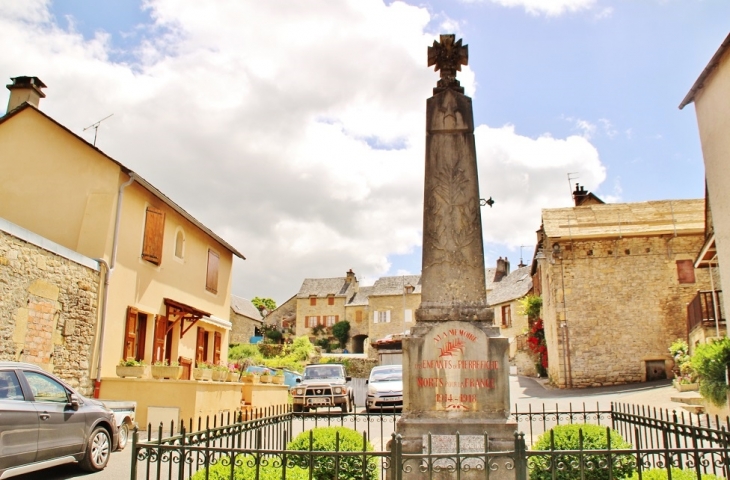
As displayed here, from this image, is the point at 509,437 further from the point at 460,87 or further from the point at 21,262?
the point at 21,262

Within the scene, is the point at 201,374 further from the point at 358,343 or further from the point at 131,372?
the point at 358,343

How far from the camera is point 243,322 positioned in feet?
173

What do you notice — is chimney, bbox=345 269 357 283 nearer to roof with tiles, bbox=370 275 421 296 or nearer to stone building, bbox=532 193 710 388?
roof with tiles, bbox=370 275 421 296

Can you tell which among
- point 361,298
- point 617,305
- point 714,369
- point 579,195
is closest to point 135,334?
point 714,369

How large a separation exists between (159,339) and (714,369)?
535 inches

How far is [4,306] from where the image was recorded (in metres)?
10.6

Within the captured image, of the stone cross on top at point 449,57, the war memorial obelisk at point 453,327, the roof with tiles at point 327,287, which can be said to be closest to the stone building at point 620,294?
the stone cross on top at point 449,57

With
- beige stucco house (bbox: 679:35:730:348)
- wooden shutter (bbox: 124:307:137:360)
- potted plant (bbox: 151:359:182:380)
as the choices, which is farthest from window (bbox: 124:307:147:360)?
beige stucco house (bbox: 679:35:730:348)

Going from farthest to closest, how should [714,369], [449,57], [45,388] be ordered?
[714,369] < [45,388] < [449,57]

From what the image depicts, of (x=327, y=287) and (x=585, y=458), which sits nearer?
(x=585, y=458)

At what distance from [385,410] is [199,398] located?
6777 millimetres

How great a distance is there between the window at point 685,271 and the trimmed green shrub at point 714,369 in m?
10.6

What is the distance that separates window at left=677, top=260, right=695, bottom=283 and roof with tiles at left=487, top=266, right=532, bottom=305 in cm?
1735

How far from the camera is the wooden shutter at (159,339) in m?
16.2
